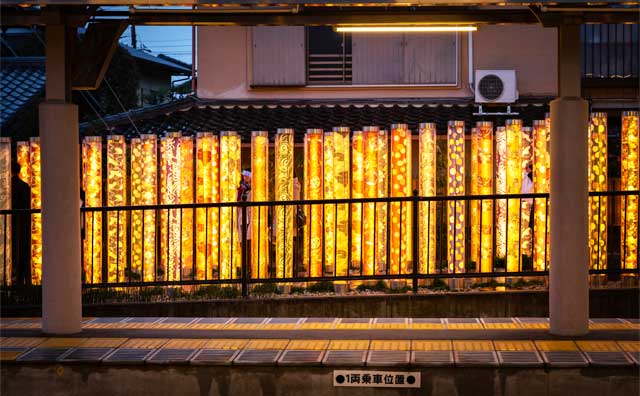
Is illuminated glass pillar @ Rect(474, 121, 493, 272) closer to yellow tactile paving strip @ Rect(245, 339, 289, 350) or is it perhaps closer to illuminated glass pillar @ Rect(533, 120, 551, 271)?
illuminated glass pillar @ Rect(533, 120, 551, 271)

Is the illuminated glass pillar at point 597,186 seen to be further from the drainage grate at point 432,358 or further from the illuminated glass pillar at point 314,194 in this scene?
the drainage grate at point 432,358

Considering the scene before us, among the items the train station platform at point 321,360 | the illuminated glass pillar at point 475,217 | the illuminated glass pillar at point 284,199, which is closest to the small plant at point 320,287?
the illuminated glass pillar at point 284,199

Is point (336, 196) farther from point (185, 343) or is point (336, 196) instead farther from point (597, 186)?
point (185, 343)

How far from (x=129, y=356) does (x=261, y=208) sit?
19.3 ft

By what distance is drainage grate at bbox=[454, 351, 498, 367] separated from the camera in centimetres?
841

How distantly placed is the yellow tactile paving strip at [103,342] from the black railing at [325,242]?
413 cm

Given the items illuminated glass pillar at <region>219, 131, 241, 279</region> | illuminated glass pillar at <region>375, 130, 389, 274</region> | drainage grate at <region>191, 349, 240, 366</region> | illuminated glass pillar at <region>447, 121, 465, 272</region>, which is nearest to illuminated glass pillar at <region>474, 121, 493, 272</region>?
illuminated glass pillar at <region>447, 121, 465, 272</region>

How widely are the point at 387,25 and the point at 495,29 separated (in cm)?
1164

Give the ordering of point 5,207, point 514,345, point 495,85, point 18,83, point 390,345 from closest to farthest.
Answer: point 514,345 < point 390,345 < point 5,207 < point 495,85 < point 18,83

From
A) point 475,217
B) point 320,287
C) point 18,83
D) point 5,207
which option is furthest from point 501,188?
point 18,83

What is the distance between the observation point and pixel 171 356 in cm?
884

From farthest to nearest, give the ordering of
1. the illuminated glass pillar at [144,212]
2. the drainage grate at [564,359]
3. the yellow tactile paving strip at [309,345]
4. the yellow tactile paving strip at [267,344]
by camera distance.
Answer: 1. the illuminated glass pillar at [144,212]
2. the yellow tactile paving strip at [267,344]
3. the yellow tactile paving strip at [309,345]
4. the drainage grate at [564,359]

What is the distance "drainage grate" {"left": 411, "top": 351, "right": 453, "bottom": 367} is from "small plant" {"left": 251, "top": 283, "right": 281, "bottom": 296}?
5411 mm

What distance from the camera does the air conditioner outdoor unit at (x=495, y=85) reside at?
66.9 feet
